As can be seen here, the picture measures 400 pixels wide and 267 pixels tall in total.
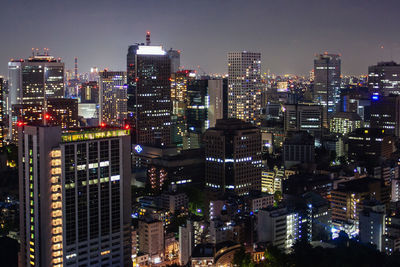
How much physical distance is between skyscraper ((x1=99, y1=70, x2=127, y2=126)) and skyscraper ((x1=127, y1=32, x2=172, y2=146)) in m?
10.8

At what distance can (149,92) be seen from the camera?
42281 millimetres

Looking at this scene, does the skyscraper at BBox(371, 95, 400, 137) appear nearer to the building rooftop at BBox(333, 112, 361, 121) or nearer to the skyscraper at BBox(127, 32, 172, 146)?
the building rooftop at BBox(333, 112, 361, 121)

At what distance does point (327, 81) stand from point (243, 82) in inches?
610

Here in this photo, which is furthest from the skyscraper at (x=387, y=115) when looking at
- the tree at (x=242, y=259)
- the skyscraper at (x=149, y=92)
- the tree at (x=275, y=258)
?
the tree at (x=242, y=259)

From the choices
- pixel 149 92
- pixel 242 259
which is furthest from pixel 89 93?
pixel 242 259

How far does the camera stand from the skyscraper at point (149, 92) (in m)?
41.5

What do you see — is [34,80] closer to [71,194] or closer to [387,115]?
[387,115]

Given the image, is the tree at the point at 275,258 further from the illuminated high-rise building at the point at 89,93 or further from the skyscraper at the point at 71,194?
the illuminated high-rise building at the point at 89,93

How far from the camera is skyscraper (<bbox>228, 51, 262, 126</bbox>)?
47250mm

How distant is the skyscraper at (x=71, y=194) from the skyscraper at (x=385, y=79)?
4580 centimetres

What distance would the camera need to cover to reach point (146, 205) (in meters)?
24.8

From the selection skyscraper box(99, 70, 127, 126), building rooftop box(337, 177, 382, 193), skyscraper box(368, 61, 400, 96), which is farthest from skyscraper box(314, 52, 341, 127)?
building rooftop box(337, 177, 382, 193)

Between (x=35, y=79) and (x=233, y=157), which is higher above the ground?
(x=35, y=79)

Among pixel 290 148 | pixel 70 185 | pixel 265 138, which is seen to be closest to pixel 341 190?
pixel 290 148
